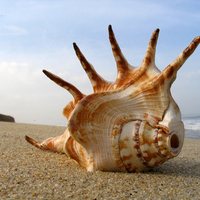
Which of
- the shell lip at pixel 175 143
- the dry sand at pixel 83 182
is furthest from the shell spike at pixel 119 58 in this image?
the dry sand at pixel 83 182

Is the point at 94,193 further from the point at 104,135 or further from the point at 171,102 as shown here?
the point at 171,102

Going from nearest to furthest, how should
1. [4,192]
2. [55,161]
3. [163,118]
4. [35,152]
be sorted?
[4,192] < [163,118] < [55,161] < [35,152]

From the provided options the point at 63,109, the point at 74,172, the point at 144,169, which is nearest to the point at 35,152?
the point at 63,109

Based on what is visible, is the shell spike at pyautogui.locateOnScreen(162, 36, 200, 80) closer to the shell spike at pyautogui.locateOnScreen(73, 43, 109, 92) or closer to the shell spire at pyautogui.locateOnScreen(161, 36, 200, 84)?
the shell spire at pyautogui.locateOnScreen(161, 36, 200, 84)

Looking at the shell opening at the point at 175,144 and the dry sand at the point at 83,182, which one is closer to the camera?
the dry sand at the point at 83,182

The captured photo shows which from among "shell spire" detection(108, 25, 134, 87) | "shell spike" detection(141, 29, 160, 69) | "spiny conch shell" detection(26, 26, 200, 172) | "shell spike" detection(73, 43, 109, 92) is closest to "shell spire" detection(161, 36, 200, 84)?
"spiny conch shell" detection(26, 26, 200, 172)

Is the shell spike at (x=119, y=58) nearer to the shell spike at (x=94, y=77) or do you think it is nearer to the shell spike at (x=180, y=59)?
the shell spike at (x=94, y=77)

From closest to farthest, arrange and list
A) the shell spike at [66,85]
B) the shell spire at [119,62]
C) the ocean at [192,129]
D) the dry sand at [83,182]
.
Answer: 1. the dry sand at [83,182]
2. the shell spike at [66,85]
3. the shell spire at [119,62]
4. the ocean at [192,129]

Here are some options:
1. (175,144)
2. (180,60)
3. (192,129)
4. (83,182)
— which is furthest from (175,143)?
(192,129)
